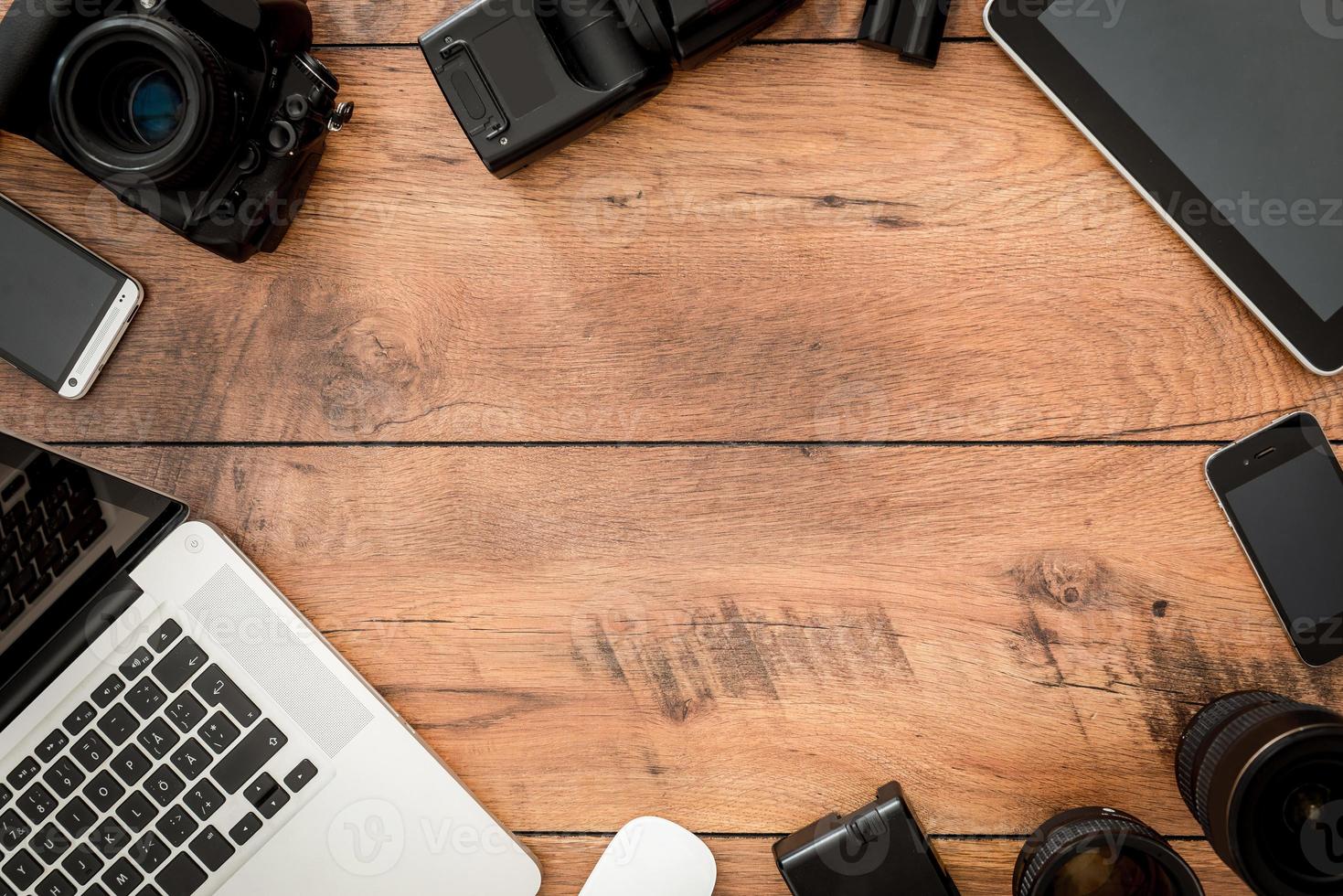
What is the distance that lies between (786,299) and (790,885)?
43cm

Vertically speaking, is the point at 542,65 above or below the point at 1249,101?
above

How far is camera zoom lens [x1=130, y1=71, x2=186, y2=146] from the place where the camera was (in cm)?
64

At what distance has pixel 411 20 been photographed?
0.69 meters

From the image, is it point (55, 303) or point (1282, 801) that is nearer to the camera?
point (1282, 801)

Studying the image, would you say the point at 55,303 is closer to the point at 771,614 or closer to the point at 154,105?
the point at 154,105

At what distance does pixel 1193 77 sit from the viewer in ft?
2.02

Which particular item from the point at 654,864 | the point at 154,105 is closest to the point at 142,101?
the point at 154,105

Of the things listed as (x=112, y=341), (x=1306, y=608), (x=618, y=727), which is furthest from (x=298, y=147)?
(x=1306, y=608)

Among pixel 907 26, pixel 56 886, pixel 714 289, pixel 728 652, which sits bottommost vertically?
pixel 728 652

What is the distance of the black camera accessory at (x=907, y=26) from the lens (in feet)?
2.13

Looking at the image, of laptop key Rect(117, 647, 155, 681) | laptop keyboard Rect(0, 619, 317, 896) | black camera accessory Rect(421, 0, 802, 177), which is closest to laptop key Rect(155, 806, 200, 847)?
laptop keyboard Rect(0, 619, 317, 896)

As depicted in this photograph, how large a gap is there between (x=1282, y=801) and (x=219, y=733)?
738 millimetres

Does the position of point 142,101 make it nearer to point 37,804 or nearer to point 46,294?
point 46,294

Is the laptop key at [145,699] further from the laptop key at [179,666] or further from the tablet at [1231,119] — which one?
the tablet at [1231,119]
